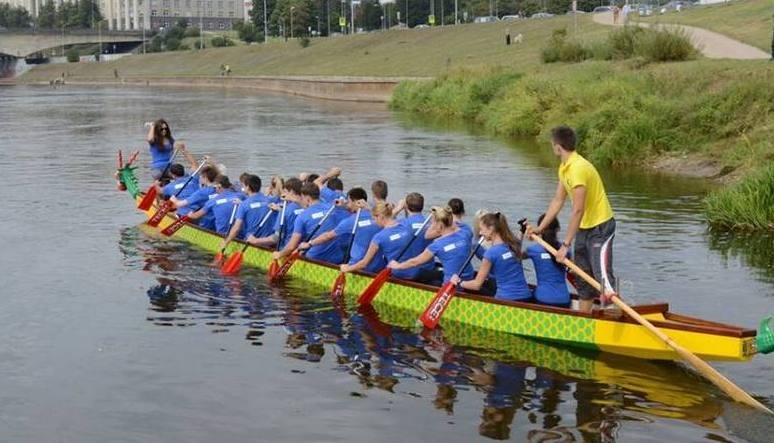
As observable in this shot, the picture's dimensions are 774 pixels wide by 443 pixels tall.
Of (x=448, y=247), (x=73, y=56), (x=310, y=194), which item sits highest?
(x=73, y=56)

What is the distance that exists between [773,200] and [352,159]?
16.9 meters

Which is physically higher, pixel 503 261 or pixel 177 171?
pixel 177 171

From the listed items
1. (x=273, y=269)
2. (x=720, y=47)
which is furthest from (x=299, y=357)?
(x=720, y=47)

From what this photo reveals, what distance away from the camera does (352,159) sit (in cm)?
3488

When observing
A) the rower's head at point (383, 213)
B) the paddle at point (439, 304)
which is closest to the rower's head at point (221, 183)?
the rower's head at point (383, 213)

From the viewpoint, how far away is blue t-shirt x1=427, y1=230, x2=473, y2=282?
46.4ft

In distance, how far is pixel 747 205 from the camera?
20.5m

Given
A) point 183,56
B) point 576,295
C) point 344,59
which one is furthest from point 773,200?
point 183,56

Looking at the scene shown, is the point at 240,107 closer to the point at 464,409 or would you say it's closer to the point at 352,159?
the point at 352,159

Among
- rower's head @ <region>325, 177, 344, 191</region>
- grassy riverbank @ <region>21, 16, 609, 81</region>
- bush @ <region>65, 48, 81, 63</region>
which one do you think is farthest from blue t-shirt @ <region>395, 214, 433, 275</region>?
bush @ <region>65, 48, 81, 63</region>

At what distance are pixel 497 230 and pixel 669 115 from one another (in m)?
18.7

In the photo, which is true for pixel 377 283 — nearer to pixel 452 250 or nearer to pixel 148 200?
pixel 452 250

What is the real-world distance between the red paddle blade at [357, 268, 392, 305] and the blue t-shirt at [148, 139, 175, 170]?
944 cm

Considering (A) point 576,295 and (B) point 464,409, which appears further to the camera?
(A) point 576,295
